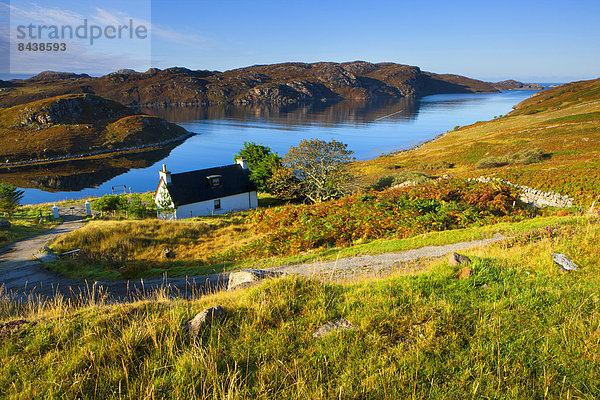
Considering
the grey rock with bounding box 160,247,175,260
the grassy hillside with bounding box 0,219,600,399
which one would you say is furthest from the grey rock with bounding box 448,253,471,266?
the grey rock with bounding box 160,247,175,260

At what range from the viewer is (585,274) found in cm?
652

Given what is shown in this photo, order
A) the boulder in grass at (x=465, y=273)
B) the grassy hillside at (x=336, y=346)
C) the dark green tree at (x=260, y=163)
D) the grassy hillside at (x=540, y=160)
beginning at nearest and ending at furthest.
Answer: the grassy hillside at (x=336, y=346), the boulder in grass at (x=465, y=273), the grassy hillside at (x=540, y=160), the dark green tree at (x=260, y=163)

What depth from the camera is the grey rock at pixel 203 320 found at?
5.05 meters

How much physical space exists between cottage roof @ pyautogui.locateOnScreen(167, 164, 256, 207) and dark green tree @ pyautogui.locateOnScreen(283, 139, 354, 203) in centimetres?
669

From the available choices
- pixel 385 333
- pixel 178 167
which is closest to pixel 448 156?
pixel 385 333

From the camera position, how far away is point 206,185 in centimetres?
3803

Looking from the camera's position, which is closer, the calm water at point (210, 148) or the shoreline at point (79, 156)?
the calm water at point (210, 148)

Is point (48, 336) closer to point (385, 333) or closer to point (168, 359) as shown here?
point (168, 359)

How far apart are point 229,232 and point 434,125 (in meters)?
134

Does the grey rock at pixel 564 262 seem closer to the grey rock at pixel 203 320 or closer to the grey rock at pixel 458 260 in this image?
the grey rock at pixel 458 260

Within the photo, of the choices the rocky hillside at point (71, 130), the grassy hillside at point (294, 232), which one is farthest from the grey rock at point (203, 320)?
the rocky hillside at point (71, 130)

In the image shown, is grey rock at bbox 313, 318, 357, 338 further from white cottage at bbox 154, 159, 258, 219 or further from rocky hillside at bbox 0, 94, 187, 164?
rocky hillside at bbox 0, 94, 187, 164

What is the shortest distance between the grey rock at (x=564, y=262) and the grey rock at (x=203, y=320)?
740 cm

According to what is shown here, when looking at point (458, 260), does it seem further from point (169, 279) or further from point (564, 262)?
point (169, 279)
